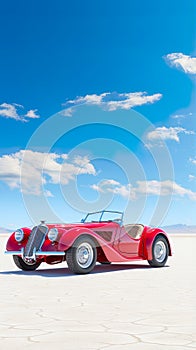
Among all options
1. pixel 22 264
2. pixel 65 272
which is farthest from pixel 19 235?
pixel 65 272

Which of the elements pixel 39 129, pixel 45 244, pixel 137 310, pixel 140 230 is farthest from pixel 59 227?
pixel 137 310

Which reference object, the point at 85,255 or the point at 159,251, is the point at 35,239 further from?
the point at 159,251

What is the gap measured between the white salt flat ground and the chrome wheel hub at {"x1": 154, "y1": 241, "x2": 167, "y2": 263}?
2092mm

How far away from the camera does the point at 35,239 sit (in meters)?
10.3

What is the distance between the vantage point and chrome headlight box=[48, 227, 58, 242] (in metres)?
9.84

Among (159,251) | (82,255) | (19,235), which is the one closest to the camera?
(82,255)

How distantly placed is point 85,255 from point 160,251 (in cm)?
222

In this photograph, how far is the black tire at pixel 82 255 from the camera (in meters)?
9.63

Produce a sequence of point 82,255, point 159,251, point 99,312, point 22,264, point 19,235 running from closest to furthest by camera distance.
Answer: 1. point 99,312
2. point 82,255
3. point 19,235
4. point 22,264
5. point 159,251

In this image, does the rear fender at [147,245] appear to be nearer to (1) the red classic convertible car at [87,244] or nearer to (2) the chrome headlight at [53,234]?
(1) the red classic convertible car at [87,244]

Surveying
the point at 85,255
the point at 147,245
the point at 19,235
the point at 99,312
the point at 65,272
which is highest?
the point at 19,235

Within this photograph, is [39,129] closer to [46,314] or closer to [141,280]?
[141,280]

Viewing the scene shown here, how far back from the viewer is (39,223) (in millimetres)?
10531

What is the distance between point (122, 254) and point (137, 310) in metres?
5.18
